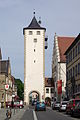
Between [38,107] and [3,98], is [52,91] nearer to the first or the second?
[3,98]

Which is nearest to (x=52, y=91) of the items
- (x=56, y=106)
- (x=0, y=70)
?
(x=0, y=70)

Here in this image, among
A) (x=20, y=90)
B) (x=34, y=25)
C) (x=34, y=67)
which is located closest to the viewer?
(x=34, y=67)

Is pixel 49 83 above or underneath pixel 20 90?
above

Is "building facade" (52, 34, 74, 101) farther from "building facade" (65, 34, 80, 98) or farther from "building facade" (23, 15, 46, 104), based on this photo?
"building facade" (65, 34, 80, 98)

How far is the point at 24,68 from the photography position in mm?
99062

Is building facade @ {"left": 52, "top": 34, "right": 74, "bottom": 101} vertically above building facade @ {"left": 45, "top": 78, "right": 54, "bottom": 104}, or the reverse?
building facade @ {"left": 52, "top": 34, "right": 74, "bottom": 101}

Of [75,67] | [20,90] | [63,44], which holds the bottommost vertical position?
[20,90]

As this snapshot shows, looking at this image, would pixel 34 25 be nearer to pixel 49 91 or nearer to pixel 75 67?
pixel 49 91

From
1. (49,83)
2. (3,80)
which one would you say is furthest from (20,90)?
(3,80)

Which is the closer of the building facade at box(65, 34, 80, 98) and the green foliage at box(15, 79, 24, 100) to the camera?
the building facade at box(65, 34, 80, 98)

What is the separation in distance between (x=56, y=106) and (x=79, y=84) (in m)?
8.66

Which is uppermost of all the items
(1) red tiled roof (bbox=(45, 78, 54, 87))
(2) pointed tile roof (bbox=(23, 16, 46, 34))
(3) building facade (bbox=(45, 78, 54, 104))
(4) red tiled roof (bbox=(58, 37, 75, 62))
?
(2) pointed tile roof (bbox=(23, 16, 46, 34))

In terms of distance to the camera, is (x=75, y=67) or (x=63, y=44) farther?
(x=63, y=44)

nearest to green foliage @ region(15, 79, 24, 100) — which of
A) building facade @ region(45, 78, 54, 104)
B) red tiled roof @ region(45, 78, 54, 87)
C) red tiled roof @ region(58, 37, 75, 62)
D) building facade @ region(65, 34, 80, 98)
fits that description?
A: red tiled roof @ region(45, 78, 54, 87)
